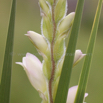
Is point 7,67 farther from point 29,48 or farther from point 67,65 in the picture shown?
point 29,48

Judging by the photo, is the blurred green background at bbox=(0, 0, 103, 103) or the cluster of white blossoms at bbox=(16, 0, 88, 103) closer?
the cluster of white blossoms at bbox=(16, 0, 88, 103)

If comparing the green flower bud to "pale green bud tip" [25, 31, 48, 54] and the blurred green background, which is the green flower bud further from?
the blurred green background

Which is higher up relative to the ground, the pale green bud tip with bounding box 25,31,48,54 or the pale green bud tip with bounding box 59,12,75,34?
the pale green bud tip with bounding box 59,12,75,34

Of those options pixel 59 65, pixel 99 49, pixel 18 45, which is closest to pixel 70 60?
pixel 59 65

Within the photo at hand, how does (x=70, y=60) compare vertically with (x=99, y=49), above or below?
below

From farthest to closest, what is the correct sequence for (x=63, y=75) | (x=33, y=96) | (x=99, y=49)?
1. (x=99, y=49)
2. (x=33, y=96)
3. (x=63, y=75)

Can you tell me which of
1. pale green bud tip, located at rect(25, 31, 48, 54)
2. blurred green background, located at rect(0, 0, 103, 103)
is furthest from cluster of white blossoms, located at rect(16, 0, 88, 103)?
blurred green background, located at rect(0, 0, 103, 103)

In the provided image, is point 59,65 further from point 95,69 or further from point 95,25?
point 95,69

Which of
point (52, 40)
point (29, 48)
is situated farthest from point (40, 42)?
point (29, 48)
